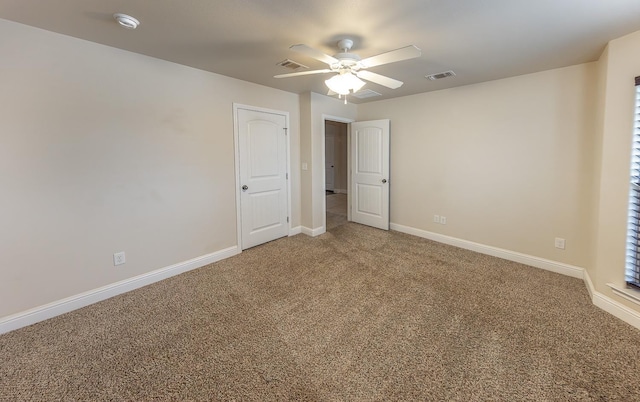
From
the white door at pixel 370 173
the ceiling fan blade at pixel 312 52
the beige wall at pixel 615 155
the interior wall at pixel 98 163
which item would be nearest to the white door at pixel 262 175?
the interior wall at pixel 98 163

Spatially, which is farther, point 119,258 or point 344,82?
point 119,258

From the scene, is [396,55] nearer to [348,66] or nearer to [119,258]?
[348,66]

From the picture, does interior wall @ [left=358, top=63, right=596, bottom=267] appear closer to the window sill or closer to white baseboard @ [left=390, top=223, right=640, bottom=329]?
white baseboard @ [left=390, top=223, right=640, bottom=329]

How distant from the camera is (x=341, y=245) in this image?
13.5 feet

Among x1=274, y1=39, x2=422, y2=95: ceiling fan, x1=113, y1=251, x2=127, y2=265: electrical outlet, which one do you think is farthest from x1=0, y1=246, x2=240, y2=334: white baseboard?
x1=274, y1=39, x2=422, y2=95: ceiling fan

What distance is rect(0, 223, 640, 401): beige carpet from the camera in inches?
63.6

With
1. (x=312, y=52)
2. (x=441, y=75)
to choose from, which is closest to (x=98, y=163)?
(x=312, y=52)

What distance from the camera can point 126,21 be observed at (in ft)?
6.59

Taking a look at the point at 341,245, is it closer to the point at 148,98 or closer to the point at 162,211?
the point at 162,211

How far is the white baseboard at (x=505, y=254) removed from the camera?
3119 millimetres

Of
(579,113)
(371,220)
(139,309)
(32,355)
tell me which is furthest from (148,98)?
(579,113)

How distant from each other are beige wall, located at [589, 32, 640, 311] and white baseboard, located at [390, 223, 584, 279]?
A: 0.70 meters

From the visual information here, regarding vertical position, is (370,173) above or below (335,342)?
above

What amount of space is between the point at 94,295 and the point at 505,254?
4.74 metres
